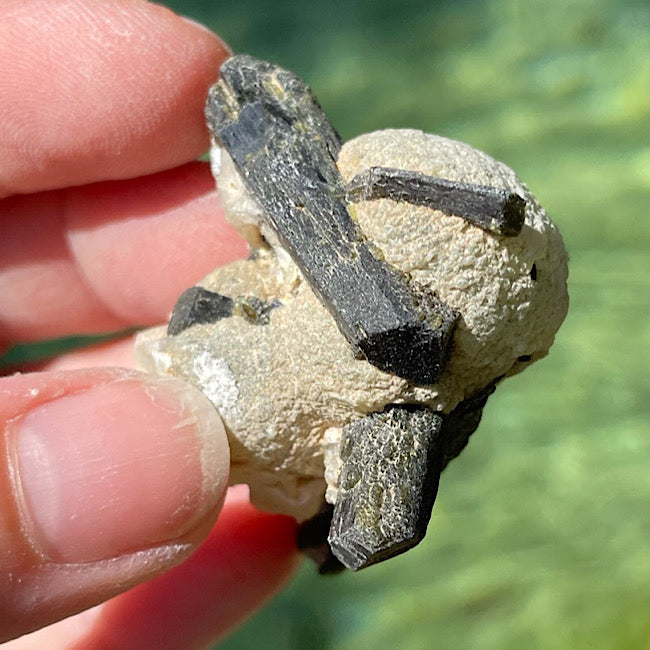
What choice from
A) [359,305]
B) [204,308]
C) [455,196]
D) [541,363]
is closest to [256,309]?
[204,308]

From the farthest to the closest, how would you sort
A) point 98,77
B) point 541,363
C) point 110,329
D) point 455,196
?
1. point 541,363
2. point 110,329
3. point 98,77
4. point 455,196

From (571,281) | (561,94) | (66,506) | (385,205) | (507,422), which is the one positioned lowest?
(507,422)

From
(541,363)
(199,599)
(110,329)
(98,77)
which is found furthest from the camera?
(541,363)

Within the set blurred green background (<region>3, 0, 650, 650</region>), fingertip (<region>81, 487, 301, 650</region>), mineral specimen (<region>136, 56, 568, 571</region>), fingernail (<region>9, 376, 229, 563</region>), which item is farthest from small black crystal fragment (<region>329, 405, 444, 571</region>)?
blurred green background (<region>3, 0, 650, 650</region>)

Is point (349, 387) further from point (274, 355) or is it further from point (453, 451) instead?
point (453, 451)

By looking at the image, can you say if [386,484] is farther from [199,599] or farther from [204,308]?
[199,599]

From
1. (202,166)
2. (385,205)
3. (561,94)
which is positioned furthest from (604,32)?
(385,205)
